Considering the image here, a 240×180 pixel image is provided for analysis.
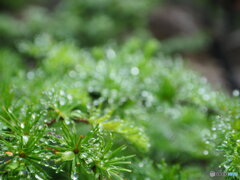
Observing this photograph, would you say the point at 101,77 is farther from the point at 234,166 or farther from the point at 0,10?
the point at 0,10

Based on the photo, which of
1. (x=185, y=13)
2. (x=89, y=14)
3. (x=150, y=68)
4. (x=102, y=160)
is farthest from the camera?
(x=185, y=13)

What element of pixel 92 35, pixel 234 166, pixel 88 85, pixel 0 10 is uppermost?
pixel 0 10

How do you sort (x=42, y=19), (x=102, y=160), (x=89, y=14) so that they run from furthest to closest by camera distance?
(x=89, y=14), (x=42, y=19), (x=102, y=160)

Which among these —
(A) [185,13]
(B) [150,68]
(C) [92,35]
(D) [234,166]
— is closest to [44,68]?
(B) [150,68]

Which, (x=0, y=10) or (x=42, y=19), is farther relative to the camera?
(x=0, y=10)

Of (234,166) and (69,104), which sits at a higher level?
(69,104)

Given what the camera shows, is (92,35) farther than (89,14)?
No

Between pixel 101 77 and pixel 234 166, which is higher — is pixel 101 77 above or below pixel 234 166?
above

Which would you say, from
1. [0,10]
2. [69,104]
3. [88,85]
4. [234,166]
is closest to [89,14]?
[0,10]

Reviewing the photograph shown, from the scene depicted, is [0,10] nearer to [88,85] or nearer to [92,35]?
[92,35]
